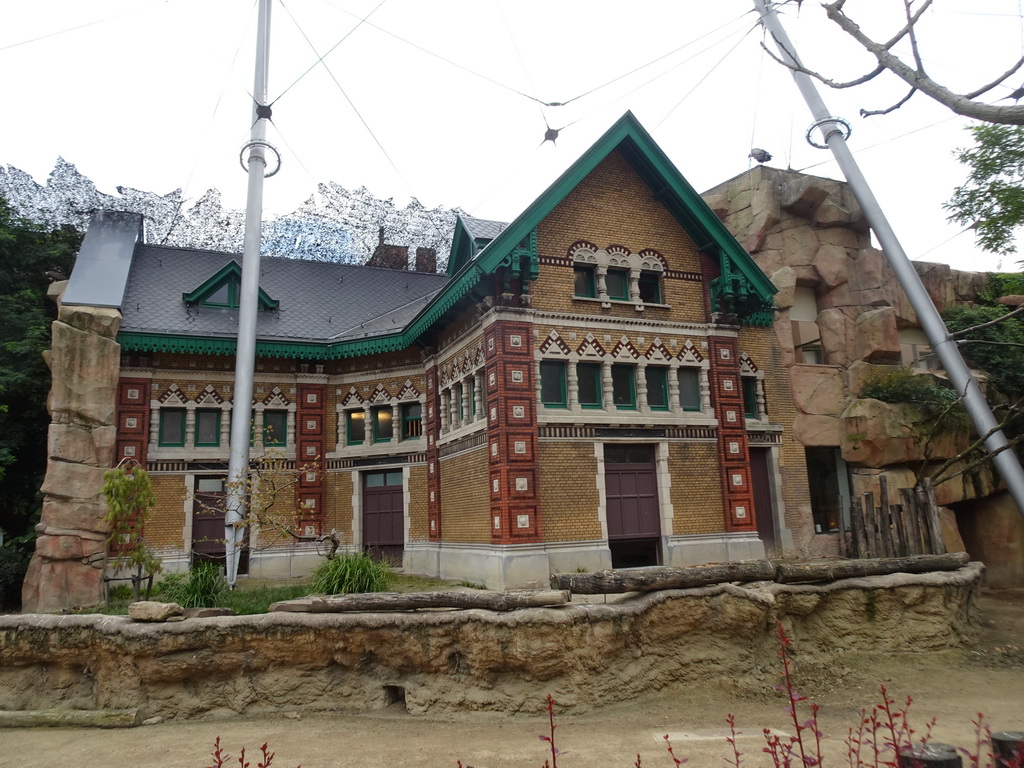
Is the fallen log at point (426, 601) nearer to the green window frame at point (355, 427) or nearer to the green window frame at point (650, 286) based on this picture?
the green window frame at point (650, 286)

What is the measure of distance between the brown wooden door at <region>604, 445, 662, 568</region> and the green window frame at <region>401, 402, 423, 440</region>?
6463 mm

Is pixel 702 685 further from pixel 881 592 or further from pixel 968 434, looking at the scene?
pixel 968 434

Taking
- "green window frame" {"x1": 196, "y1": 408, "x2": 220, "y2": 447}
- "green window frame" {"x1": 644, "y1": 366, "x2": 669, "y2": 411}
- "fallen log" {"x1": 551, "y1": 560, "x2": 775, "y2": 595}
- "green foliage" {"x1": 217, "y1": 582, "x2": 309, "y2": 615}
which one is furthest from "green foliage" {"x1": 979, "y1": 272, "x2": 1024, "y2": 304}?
"green window frame" {"x1": 196, "y1": 408, "x2": 220, "y2": 447}

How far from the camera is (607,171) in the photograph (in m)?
18.4

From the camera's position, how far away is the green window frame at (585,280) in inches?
700

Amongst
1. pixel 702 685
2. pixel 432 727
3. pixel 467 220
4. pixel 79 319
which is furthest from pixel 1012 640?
pixel 79 319

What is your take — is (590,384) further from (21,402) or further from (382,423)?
(21,402)

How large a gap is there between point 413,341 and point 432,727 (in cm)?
1222

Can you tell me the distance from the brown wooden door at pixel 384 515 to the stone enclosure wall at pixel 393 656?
10.9m

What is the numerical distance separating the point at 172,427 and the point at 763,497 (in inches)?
666

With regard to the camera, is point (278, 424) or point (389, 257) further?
point (389, 257)

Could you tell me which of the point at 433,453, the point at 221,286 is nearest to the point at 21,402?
the point at 221,286

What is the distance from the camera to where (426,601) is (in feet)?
33.2

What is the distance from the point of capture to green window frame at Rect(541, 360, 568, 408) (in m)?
16.9
